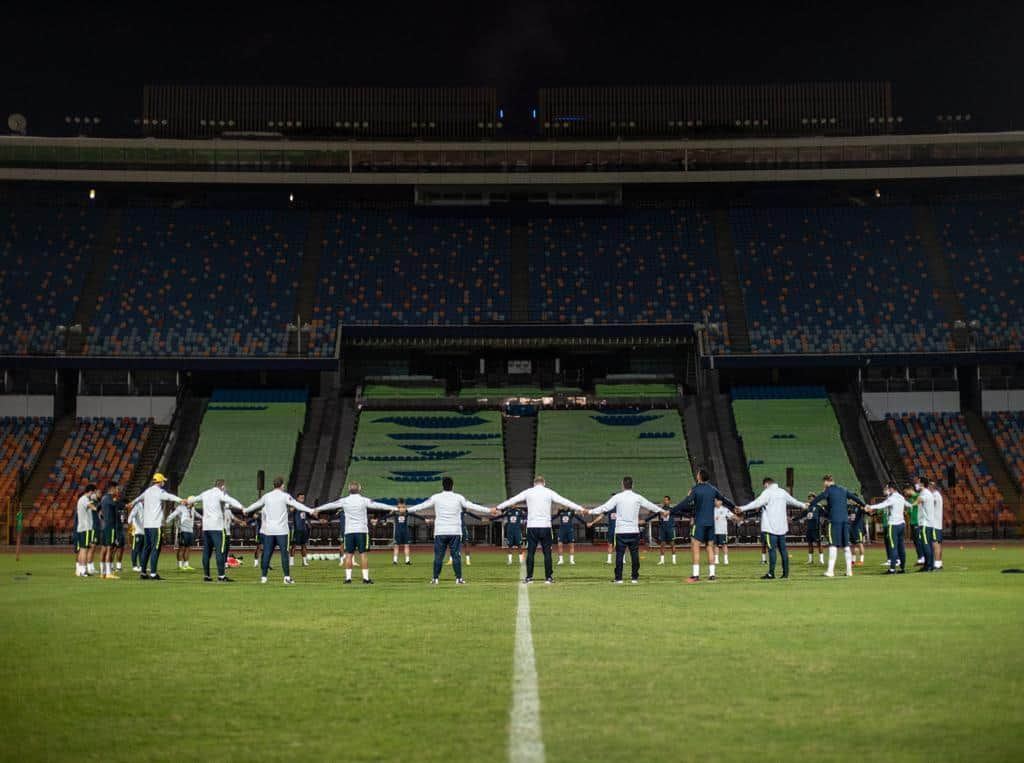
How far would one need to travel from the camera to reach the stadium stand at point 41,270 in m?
65.2

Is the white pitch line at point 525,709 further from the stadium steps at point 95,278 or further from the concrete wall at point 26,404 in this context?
the concrete wall at point 26,404

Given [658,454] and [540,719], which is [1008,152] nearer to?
[658,454]

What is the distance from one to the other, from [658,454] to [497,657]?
2012 inches

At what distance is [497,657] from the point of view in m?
12.7

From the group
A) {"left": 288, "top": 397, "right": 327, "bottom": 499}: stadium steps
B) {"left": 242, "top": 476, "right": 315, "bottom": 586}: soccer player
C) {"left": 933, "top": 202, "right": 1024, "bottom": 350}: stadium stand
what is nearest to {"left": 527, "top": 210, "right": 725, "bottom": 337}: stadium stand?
{"left": 288, "top": 397, "right": 327, "bottom": 499}: stadium steps

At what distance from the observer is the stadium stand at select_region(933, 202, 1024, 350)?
6688 centimetres

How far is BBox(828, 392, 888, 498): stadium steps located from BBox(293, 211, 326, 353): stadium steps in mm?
30261

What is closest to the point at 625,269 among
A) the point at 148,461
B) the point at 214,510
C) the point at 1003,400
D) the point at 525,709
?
the point at 1003,400

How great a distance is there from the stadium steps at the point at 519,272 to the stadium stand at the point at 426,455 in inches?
239

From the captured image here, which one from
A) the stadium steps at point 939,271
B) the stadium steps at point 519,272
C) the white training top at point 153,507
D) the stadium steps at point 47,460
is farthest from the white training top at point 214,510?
the stadium steps at point 939,271

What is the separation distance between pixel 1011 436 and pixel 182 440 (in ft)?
145

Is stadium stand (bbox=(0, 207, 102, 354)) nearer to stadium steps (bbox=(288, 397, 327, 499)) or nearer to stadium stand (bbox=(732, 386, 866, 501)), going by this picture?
stadium steps (bbox=(288, 397, 327, 499))

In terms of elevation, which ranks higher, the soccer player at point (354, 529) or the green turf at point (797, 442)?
the green turf at point (797, 442)

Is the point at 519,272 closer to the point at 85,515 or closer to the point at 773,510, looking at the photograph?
the point at 85,515
